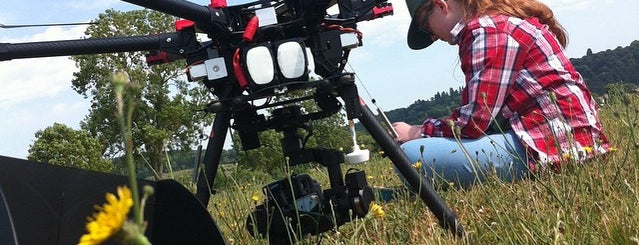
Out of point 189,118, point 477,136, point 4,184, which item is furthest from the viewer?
point 189,118

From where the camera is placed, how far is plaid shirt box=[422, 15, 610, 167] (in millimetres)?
2352

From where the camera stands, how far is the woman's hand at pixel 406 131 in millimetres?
2600

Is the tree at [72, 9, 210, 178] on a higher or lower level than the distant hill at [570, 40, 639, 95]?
higher

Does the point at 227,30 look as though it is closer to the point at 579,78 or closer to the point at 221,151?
the point at 221,151

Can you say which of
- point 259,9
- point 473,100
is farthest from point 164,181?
point 473,100

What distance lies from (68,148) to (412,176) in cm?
2711

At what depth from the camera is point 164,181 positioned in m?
1.02

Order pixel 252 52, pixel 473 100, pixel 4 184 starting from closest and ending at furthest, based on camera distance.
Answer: pixel 4 184 < pixel 252 52 < pixel 473 100

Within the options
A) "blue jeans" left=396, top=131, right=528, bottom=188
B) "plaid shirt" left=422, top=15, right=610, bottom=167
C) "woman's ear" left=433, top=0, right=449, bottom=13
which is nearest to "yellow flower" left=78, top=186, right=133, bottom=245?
"plaid shirt" left=422, top=15, right=610, bottom=167

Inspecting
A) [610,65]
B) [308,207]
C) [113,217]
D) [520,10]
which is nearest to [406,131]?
[520,10]

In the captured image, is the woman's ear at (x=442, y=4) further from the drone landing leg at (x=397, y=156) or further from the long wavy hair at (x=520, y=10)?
the drone landing leg at (x=397, y=156)

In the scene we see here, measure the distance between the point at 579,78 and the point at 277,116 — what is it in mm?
1549

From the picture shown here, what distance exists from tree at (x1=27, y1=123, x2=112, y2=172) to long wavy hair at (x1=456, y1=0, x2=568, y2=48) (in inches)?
968

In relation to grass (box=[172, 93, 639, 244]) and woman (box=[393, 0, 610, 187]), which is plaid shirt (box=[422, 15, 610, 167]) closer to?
woman (box=[393, 0, 610, 187])
